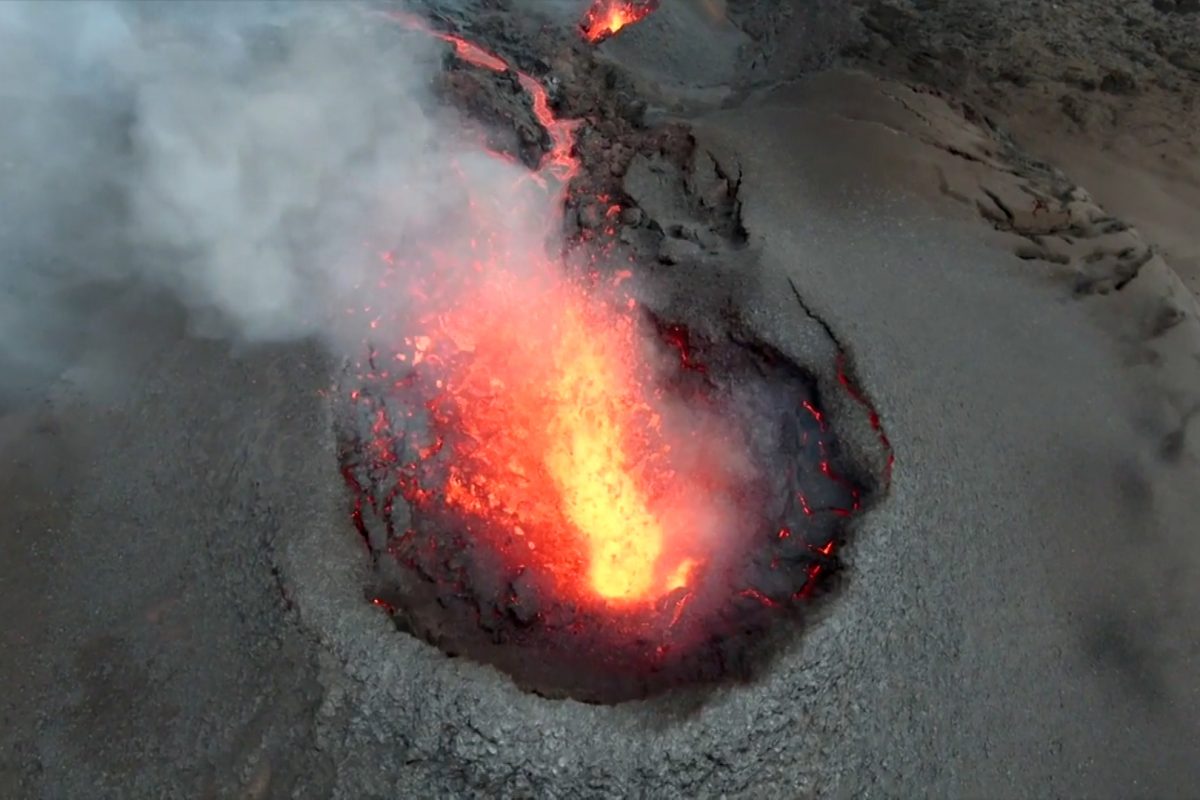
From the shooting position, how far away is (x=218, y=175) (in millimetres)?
4457

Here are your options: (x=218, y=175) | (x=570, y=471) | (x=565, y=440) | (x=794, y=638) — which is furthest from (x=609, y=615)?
(x=218, y=175)

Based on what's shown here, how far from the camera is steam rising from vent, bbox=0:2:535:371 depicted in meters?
4.23

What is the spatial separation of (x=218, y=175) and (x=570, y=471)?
2.48m

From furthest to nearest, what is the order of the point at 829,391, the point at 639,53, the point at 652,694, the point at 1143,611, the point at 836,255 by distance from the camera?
the point at 639,53, the point at 836,255, the point at 829,391, the point at 1143,611, the point at 652,694

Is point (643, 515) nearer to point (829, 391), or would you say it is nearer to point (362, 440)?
point (829, 391)

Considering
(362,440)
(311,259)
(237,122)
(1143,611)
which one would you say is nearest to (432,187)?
(311,259)

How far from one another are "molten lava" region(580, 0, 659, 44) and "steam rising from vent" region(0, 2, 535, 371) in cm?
203

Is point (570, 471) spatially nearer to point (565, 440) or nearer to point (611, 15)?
point (565, 440)

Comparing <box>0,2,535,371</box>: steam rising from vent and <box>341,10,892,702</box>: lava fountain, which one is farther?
<box>0,2,535,371</box>: steam rising from vent

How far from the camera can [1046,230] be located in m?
5.17

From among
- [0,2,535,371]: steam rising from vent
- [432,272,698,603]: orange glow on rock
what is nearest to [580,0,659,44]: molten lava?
[0,2,535,371]: steam rising from vent

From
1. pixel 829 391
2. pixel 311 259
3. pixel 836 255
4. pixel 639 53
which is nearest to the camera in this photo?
pixel 829 391

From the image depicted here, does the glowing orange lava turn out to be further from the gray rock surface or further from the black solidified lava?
the gray rock surface

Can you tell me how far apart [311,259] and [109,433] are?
4.14 feet
